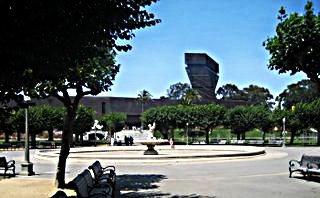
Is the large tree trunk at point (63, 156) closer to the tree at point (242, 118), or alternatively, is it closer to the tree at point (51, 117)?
the tree at point (51, 117)

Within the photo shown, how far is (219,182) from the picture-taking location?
15.4 meters

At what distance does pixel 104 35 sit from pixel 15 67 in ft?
4.07

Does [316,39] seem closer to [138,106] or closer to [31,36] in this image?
[31,36]

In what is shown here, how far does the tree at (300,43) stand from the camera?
989 cm

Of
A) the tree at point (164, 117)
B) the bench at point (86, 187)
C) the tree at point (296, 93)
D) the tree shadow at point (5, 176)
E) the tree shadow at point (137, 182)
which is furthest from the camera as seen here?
the tree at point (296, 93)

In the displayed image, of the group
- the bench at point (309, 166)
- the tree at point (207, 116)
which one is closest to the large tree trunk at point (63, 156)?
the bench at point (309, 166)

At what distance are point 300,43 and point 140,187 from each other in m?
7.16

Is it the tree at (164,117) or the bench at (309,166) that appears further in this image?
the tree at (164,117)

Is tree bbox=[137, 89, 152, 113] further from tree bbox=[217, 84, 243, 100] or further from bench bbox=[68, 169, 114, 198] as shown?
bench bbox=[68, 169, 114, 198]

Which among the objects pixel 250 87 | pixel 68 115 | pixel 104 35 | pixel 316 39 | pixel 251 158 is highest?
pixel 250 87

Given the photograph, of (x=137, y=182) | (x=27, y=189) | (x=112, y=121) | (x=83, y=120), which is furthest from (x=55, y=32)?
(x=112, y=121)

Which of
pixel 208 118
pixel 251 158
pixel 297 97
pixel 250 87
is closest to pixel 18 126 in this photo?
pixel 208 118

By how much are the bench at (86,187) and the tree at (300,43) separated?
5009mm

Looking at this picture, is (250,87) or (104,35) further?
(250,87)
